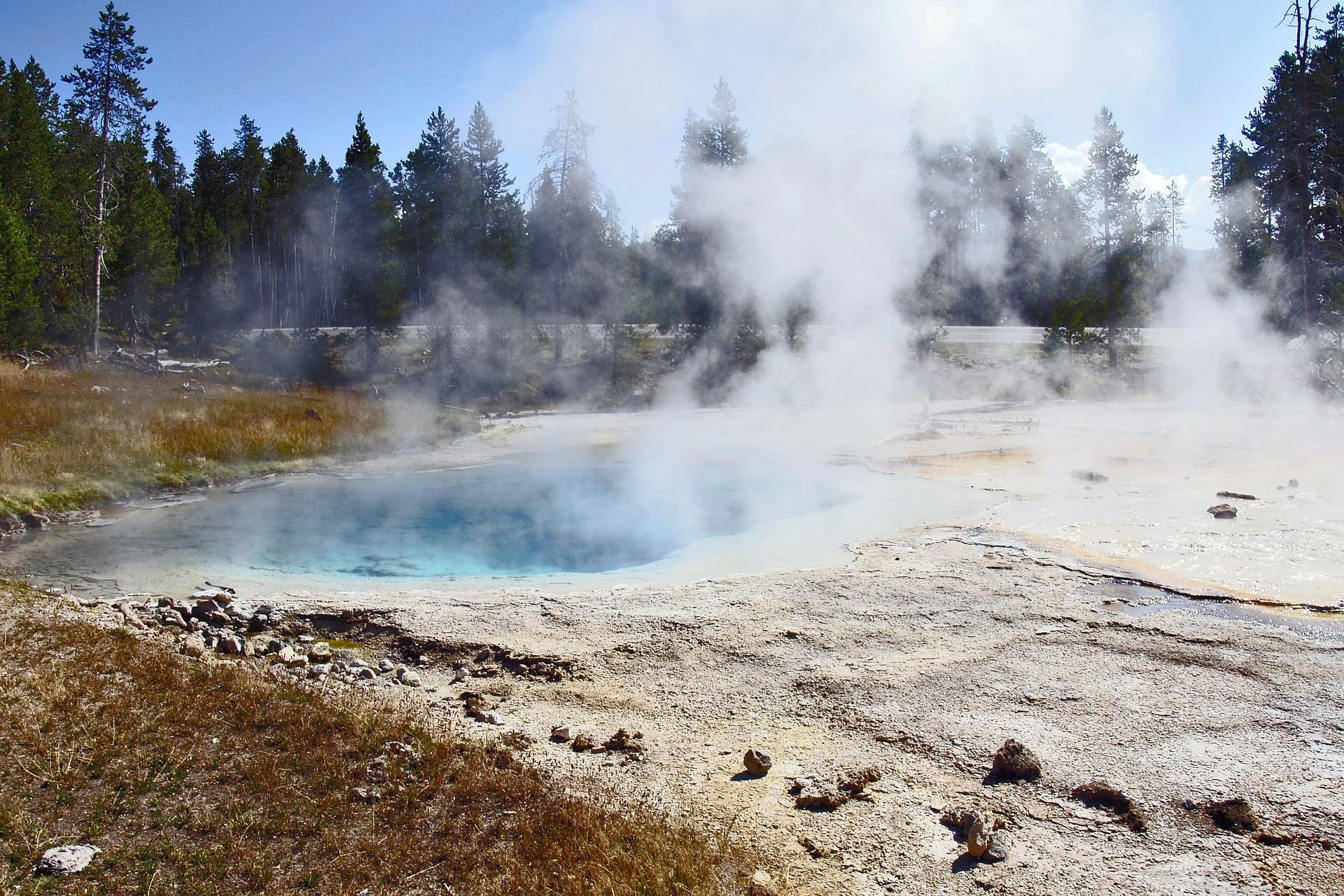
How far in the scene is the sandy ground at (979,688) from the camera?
3.86 m

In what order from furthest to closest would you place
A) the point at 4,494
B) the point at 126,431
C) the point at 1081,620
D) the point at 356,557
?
the point at 126,431 < the point at 4,494 < the point at 356,557 < the point at 1081,620

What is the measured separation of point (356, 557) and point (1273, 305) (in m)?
30.5

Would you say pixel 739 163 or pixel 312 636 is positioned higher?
→ pixel 739 163

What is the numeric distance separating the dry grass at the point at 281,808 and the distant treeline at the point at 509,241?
67.8 ft

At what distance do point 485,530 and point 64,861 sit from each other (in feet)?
29.1

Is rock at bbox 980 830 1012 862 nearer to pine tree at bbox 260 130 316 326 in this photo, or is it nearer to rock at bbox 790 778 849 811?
rock at bbox 790 778 849 811

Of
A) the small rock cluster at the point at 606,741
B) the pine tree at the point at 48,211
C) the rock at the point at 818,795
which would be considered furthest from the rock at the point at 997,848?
the pine tree at the point at 48,211

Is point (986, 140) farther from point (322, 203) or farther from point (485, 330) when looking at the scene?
point (322, 203)

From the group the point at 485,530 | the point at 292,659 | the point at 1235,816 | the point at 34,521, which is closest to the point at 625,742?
the point at 292,659

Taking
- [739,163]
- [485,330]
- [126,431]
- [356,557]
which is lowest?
[356,557]

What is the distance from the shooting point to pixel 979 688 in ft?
18.6

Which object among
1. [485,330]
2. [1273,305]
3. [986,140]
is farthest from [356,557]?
[986,140]

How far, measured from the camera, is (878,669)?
19.9 feet

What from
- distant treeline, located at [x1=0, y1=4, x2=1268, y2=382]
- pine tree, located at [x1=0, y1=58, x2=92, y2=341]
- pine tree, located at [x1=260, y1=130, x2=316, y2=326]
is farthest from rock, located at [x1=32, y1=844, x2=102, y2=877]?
pine tree, located at [x1=260, y1=130, x2=316, y2=326]
